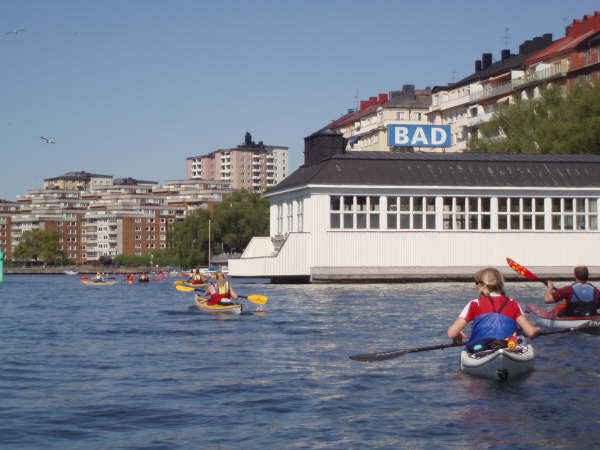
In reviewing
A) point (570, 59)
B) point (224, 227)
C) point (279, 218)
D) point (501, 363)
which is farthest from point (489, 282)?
point (224, 227)

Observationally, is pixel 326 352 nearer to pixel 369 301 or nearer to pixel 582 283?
pixel 582 283

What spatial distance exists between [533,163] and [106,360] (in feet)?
130

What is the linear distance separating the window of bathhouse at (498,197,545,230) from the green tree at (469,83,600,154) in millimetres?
10877

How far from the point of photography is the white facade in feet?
162

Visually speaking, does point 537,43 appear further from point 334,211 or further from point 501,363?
point 501,363

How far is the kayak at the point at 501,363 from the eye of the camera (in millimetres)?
13031

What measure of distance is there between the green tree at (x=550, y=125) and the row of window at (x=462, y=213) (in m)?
10.2

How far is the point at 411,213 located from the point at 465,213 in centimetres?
304

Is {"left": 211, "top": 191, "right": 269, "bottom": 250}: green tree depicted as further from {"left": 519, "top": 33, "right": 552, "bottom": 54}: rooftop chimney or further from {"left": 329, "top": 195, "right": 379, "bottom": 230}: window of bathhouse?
{"left": 329, "top": 195, "right": 379, "bottom": 230}: window of bathhouse

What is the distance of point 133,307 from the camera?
34594mm

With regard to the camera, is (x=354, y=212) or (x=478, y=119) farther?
(x=478, y=119)

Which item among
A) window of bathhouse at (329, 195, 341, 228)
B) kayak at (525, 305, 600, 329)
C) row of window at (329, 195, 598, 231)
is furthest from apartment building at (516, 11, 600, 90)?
kayak at (525, 305, 600, 329)

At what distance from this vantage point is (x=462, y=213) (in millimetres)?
50562

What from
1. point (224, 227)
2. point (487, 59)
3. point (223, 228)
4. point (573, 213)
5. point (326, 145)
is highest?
point (487, 59)
